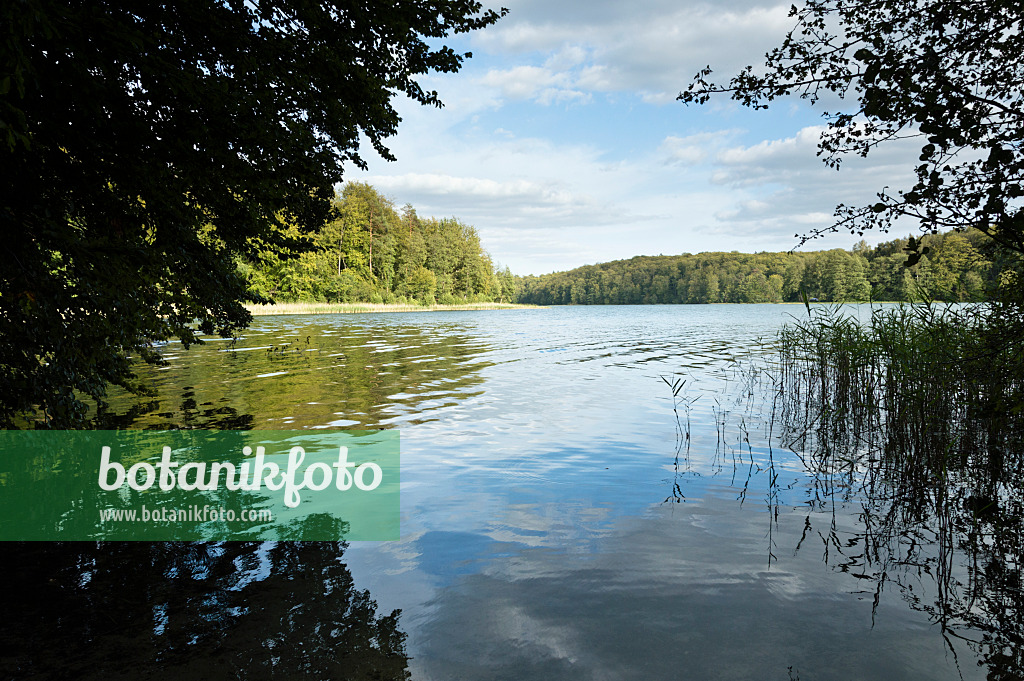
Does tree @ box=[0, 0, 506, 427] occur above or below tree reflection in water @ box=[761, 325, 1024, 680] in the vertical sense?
above

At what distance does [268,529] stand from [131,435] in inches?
211

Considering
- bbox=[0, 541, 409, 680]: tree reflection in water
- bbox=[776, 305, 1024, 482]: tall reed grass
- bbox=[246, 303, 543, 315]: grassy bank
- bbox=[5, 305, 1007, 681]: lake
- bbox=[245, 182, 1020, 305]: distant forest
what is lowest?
bbox=[5, 305, 1007, 681]: lake

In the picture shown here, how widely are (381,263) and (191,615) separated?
288 ft

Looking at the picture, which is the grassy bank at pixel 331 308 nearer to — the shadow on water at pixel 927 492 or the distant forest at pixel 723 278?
the shadow on water at pixel 927 492

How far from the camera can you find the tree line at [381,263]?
7219 cm

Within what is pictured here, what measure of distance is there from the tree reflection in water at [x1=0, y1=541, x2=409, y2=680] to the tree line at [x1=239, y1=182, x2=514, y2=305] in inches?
2101

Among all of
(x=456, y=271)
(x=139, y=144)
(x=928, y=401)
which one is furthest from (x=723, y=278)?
(x=139, y=144)

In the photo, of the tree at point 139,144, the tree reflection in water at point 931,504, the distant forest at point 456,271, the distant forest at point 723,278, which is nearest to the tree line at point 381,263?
the distant forest at point 456,271

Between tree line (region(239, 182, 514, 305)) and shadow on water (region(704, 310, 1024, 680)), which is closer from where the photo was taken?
shadow on water (region(704, 310, 1024, 680))

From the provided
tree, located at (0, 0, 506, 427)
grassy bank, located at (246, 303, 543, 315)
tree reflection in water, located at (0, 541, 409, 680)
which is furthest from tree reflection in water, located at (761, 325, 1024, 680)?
grassy bank, located at (246, 303, 543, 315)

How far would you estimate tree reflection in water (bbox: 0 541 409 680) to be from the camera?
139 inches

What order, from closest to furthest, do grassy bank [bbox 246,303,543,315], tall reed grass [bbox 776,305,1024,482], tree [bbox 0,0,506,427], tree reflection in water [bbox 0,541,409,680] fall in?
tree reflection in water [bbox 0,541,409,680] → tree [bbox 0,0,506,427] → tall reed grass [bbox 776,305,1024,482] → grassy bank [bbox 246,303,543,315]

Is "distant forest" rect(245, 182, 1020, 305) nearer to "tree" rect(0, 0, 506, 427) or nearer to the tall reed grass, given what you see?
the tall reed grass

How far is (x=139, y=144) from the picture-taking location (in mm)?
5906
